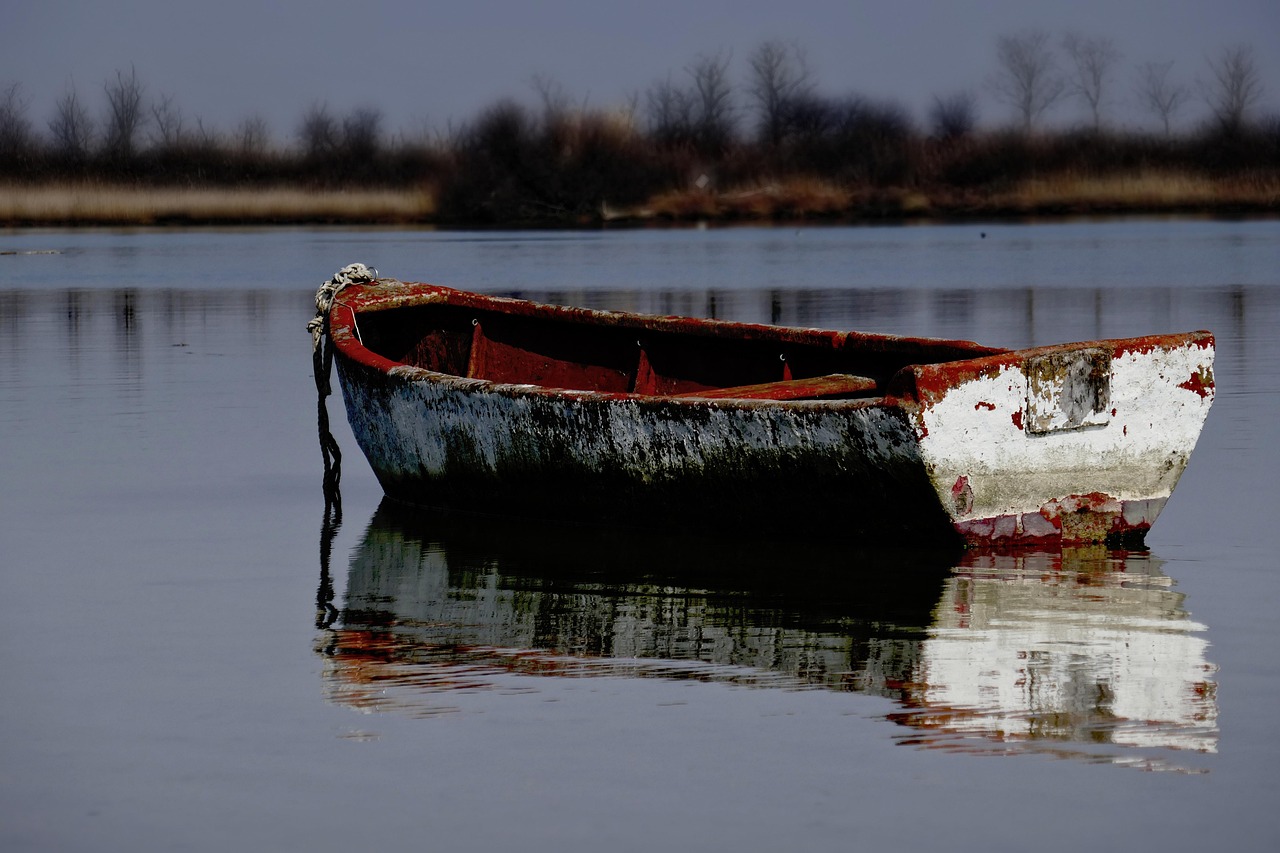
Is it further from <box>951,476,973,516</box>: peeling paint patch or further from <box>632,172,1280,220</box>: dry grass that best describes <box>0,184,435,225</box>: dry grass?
<box>951,476,973,516</box>: peeling paint patch

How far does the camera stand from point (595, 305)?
69.9 feet

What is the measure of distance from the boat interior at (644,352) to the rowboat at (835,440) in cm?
2

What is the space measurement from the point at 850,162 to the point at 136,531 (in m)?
45.1

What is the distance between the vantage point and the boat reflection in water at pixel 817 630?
4.88 metres

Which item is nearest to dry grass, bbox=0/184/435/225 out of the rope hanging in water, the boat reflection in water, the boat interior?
the boat interior

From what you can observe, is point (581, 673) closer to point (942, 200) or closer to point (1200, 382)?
Result: point (1200, 382)

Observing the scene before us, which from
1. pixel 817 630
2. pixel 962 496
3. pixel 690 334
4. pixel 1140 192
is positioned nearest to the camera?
pixel 817 630

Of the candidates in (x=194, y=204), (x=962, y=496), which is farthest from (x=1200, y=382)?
(x=194, y=204)

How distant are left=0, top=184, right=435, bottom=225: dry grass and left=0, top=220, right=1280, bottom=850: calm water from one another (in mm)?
28909

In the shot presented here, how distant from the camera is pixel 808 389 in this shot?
8281 mm

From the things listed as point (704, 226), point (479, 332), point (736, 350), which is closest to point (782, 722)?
point (736, 350)

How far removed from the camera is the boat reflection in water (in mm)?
4883

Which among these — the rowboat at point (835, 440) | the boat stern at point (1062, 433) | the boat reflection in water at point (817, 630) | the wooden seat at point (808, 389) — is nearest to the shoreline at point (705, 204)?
the rowboat at point (835, 440)

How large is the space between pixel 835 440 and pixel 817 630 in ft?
3.99
